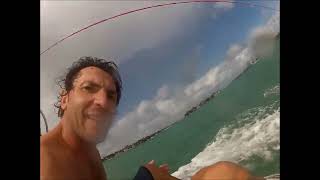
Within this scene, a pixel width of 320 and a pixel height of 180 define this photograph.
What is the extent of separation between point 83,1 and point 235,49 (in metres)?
0.77

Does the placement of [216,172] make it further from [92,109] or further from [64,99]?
[64,99]

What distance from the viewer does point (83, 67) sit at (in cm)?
288

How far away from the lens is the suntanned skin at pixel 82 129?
2.86 meters

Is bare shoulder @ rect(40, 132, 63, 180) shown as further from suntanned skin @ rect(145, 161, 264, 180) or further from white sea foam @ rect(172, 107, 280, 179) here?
white sea foam @ rect(172, 107, 280, 179)

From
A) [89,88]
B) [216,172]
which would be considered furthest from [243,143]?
[89,88]

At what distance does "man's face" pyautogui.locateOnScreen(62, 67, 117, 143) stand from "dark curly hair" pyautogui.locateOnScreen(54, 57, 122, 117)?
0.6 inches

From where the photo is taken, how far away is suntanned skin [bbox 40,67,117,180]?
9.37 feet

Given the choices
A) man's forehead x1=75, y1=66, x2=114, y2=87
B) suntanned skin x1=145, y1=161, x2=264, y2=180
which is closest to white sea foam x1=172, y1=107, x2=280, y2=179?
suntanned skin x1=145, y1=161, x2=264, y2=180

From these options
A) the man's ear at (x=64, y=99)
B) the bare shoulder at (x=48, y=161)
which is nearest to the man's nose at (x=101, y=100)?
the man's ear at (x=64, y=99)

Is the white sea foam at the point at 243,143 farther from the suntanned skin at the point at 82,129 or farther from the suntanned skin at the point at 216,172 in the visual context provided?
the suntanned skin at the point at 82,129

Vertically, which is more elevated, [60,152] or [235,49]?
[235,49]
